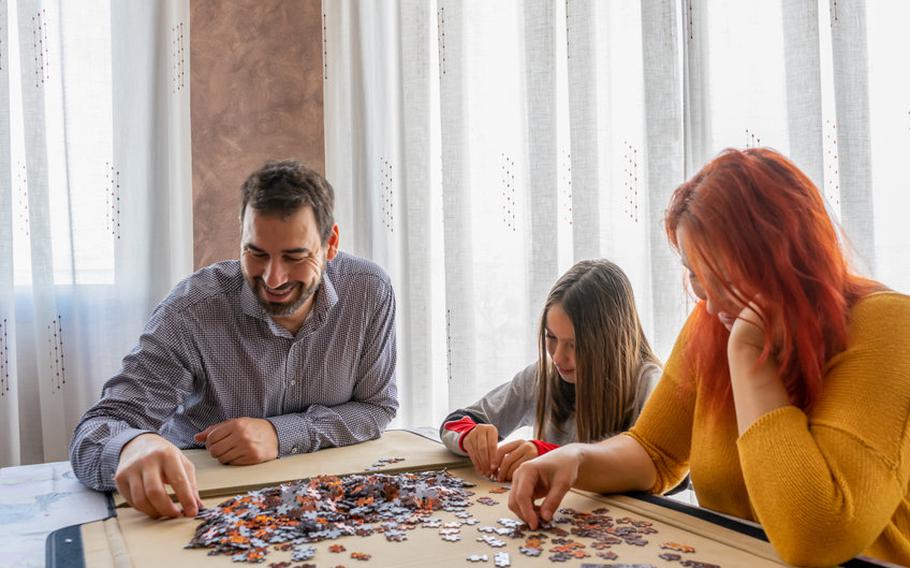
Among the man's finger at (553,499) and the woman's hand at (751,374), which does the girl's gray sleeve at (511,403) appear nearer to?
the man's finger at (553,499)

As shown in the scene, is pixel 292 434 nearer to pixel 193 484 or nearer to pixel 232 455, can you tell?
pixel 232 455

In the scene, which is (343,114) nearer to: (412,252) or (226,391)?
(412,252)

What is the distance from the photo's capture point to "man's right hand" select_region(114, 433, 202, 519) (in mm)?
1834

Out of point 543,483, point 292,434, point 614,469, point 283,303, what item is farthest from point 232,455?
point 614,469

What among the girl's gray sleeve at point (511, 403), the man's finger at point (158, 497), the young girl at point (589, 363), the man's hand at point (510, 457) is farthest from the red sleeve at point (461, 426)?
the man's finger at point (158, 497)

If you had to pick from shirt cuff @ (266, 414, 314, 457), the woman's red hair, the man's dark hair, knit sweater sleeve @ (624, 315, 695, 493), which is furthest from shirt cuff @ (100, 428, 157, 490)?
the woman's red hair

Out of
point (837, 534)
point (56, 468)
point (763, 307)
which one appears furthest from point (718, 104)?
point (56, 468)

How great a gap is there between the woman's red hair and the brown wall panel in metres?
3.52

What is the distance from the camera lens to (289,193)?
2.74 meters

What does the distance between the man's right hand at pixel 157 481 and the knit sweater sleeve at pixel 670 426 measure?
111 centimetres

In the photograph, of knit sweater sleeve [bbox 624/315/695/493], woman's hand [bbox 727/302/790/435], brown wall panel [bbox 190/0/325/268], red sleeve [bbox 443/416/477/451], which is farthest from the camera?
brown wall panel [bbox 190/0/325/268]

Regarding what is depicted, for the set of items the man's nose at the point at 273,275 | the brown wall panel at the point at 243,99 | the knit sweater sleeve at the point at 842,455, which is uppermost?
the brown wall panel at the point at 243,99

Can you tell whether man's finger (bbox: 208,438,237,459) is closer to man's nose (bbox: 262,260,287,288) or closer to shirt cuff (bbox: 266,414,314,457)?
shirt cuff (bbox: 266,414,314,457)

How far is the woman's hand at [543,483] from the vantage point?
171 centimetres
